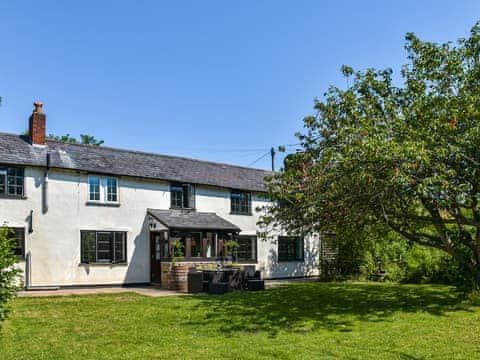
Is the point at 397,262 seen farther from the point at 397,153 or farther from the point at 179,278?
the point at 397,153

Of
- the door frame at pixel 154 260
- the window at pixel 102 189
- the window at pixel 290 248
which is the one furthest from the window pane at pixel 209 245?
the window at pixel 290 248

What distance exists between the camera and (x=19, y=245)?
806 inches

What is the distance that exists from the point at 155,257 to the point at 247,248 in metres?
5.99

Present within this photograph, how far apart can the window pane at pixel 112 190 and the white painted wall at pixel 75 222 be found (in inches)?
10.8

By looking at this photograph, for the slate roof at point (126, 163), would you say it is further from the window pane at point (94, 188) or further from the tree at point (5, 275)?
the tree at point (5, 275)

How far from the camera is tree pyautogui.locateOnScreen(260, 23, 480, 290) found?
12.1 meters

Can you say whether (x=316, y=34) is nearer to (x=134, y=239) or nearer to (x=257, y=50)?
(x=257, y=50)

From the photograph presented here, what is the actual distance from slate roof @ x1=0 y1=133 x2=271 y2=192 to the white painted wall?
1.63ft

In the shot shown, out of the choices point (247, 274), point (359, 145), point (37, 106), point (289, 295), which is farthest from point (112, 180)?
point (359, 145)

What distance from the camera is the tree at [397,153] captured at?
39.8 ft

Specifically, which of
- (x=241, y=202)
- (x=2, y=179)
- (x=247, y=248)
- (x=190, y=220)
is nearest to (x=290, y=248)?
(x=247, y=248)

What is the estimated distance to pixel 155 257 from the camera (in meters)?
23.8

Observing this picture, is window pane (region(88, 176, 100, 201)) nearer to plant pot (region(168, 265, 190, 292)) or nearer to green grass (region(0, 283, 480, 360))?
plant pot (region(168, 265, 190, 292))

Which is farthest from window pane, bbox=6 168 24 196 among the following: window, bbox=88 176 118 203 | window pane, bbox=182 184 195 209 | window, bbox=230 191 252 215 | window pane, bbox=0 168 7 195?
window, bbox=230 191 252 215
